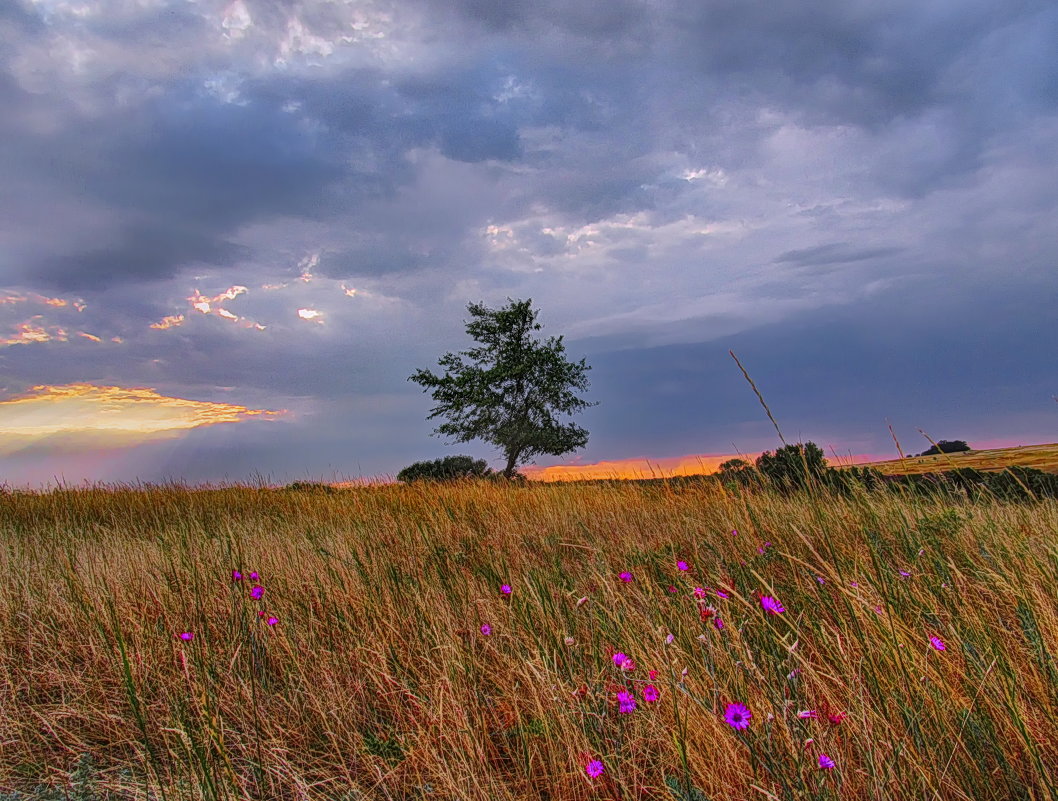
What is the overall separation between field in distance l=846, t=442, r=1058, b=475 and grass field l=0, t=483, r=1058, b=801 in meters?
4.04

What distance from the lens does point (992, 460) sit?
971 cm

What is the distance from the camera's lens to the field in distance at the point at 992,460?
9282mm

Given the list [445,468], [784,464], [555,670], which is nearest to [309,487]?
[445,468]

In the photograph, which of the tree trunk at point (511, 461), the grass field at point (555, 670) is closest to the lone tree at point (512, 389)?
the tree trunk at point (511, 461)

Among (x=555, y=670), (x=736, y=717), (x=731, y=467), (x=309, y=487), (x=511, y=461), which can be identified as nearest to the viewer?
(x=736, y=717)

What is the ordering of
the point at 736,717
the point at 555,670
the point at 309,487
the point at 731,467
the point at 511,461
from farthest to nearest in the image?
1. the point at 511,461
2. the point at 309,487
3. the point at 731,467
4. the point at 555,670
5. the point at 736,717

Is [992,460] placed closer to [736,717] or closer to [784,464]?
[784,464]

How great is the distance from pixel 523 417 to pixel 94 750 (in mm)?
19300

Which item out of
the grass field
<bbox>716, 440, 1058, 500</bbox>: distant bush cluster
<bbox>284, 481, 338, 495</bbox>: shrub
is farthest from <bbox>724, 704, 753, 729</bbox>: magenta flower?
<bbox>284, 481, 338, 495</bbox>: shrub

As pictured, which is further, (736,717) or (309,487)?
(309,487)

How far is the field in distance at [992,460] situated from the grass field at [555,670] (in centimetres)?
404

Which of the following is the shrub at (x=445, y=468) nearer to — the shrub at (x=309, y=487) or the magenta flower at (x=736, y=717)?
the shrub at (x=309, y=487)

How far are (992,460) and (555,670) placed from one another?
10.4 m

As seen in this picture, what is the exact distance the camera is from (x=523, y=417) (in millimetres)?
22031
